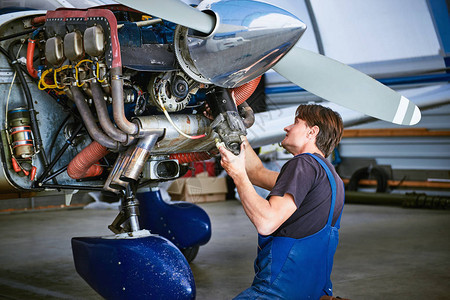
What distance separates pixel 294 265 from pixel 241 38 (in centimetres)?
105

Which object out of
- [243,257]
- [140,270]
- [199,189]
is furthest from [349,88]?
[199,189]

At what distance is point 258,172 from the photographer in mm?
2902

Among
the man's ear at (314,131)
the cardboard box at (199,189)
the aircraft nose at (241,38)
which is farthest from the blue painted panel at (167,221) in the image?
the cardboard box at (199,189)

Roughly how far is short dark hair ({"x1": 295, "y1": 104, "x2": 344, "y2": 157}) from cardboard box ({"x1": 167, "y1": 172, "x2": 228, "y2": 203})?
7.27 m

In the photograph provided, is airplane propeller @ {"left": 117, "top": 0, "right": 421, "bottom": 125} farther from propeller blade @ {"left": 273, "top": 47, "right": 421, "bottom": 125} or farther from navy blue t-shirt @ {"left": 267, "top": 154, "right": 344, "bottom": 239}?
navy blue t-shirt @ {"left": 267, "top": 154, "right": 344, "bottom": 239}

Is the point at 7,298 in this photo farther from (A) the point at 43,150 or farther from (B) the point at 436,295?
(B) the point at 436,295

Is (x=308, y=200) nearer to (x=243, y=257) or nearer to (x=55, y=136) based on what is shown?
(x=55, y=136)

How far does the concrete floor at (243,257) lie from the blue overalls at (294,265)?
1391mm

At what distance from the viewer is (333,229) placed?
2.31m

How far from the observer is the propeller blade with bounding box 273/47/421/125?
117 inches

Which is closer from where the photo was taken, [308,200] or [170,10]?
[308,200]

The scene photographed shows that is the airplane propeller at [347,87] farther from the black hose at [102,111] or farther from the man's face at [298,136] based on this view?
the black hose at [102,111]

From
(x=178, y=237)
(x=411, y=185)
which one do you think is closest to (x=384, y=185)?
(x=411, y=185)

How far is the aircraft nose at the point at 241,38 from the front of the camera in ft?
8.22
